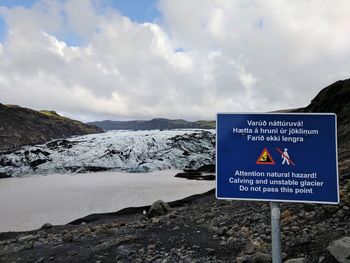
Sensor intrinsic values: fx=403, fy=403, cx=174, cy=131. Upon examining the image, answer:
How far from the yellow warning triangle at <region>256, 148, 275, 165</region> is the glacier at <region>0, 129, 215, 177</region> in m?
61.4

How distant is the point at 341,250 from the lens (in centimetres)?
727

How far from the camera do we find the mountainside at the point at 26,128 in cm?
11738

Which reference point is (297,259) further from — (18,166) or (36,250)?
(18,166)

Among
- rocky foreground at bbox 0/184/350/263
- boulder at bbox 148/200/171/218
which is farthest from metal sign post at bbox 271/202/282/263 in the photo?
boulder at bbox 148/200/171/218

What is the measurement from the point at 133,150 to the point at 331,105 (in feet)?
145

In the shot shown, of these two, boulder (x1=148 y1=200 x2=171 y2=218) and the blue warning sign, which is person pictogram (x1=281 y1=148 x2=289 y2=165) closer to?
the blue warning sign

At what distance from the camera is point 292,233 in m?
9.92

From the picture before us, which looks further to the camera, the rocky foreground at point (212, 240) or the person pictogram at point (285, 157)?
the rocky foreground at point (212, 240)

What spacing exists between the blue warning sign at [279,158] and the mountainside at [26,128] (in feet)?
343

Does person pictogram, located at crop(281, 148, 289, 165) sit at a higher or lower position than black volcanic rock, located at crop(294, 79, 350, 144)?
lower

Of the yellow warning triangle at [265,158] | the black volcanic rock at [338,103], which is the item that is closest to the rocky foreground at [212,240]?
the yellow warning triangle at [265,158]

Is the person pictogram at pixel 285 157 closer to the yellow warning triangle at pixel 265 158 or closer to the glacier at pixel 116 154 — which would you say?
the yellow warning triangle at pixel 265 158

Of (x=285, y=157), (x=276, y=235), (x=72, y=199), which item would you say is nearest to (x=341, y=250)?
(x=276, y=235)

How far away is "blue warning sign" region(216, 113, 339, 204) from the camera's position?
4.75m
